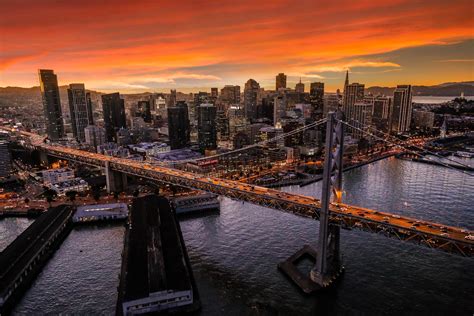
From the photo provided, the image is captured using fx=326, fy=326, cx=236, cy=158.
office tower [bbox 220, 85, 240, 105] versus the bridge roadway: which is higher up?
office tower [bbox 220, 85, 240, 105]

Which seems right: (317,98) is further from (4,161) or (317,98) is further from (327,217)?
(327,217)

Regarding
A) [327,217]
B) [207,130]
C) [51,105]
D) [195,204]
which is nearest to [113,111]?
[51,105]

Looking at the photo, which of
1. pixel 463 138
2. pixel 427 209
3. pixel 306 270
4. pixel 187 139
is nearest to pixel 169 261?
pixel 306 270

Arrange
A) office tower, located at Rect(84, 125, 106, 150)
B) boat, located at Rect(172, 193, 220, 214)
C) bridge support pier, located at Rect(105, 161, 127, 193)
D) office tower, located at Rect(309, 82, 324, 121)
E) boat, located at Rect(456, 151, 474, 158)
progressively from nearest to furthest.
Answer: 1. boat, located at Rect(172, 193, 220, 214)
2. bridge support pier, located at Rect(105, 161, 127, 193)
3. boat, located at Rect(456, 151, 474, 158)
4. office tower, located at Rect(84, 125, 106, 150)
5. office tower, located at Rect(309, 82, 324, 121)

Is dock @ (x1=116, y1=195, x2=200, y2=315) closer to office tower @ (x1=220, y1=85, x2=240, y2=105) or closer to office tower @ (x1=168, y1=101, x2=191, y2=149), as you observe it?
office tower @ (x1=168, y1=101, x2=191, y2=149)

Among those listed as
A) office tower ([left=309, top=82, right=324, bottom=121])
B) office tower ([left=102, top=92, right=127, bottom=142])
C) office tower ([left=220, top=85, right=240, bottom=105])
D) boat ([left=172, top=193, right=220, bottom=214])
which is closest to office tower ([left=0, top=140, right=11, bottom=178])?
boat ([left=172, top=193, right=220, bottom=214])

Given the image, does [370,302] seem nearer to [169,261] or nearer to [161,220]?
[169,261]

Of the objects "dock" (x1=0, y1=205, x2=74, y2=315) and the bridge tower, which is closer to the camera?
A: the bridge tower
